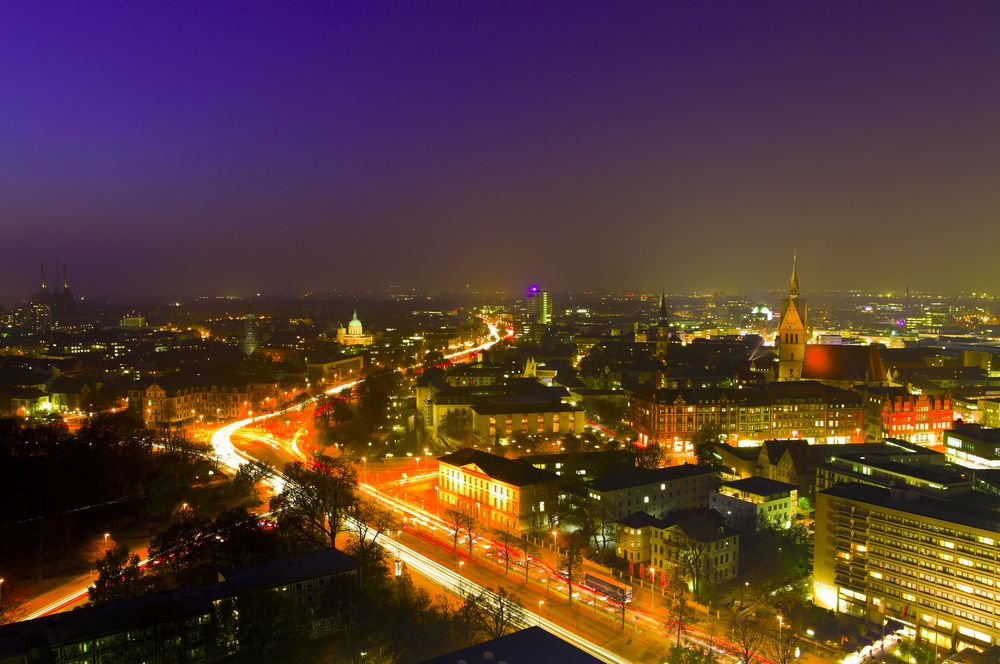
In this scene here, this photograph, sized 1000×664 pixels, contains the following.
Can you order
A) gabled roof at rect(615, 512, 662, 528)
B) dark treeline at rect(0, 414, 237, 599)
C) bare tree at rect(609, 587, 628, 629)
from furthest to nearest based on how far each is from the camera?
gabled roof at rect(615, 512, 662, 528)
dark treeline at rect(0, 414, 237, 599)
bare tree at rect(609, 587, 628, 629)

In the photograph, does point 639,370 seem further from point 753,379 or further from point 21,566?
point 21,566

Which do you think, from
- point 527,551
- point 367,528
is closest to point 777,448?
point 527,551

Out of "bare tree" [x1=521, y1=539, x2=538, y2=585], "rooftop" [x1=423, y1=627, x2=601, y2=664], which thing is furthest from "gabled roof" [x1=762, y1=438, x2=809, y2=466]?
"rooftop" [x1=423, y1=627, x2=601, y2=664]

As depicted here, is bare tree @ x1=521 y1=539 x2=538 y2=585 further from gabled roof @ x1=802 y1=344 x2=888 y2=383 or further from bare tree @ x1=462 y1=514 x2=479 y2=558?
gabled roof @ x1=802 y1=344 x2=888 y2=383

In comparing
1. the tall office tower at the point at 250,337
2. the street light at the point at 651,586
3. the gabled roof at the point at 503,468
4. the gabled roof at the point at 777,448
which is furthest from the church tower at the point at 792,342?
the tall office tower at the point at 250,337

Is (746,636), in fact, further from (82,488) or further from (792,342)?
(792,342)

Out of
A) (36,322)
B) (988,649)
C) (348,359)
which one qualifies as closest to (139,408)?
(348,359)
